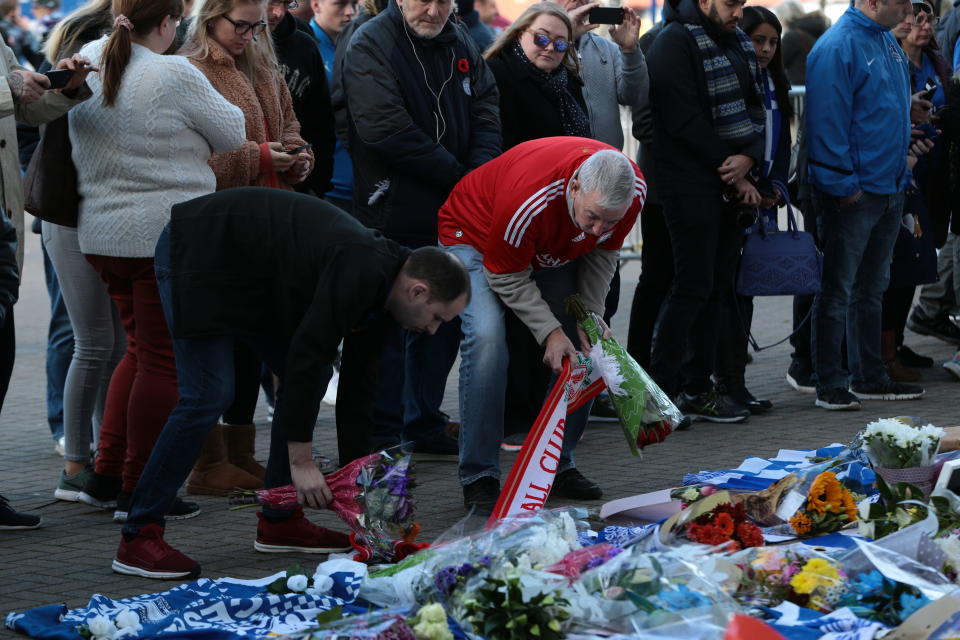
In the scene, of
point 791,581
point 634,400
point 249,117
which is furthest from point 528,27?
point 791,581

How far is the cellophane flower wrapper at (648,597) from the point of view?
339 cm

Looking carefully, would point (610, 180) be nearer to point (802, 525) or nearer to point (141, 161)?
point (802, 525)

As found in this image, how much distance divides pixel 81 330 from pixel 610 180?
7.33ft

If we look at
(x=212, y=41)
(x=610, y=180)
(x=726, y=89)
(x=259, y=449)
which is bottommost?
(x=259, y=449)

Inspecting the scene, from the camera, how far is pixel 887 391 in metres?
7.52

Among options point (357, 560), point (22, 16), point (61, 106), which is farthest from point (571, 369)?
A: point (22, 16)

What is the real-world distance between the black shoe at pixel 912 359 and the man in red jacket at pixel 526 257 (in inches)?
143

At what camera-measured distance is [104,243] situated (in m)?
5.08

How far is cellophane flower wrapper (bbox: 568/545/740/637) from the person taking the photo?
3395 mm

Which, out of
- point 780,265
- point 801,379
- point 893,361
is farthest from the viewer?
point 893,361

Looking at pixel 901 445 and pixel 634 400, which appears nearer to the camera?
pixel 901 445

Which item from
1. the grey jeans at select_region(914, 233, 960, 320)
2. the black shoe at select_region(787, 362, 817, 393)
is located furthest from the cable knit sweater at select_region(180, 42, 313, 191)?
the grey jeans at select_region(914, 233, 960, 320)

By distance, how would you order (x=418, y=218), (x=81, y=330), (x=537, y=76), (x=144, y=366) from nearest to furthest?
(x=144, y=366)
(x=81, y=330)
(x=418, y=218)
(x=537, y=76)

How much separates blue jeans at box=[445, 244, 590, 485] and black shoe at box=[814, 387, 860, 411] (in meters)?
2.57
